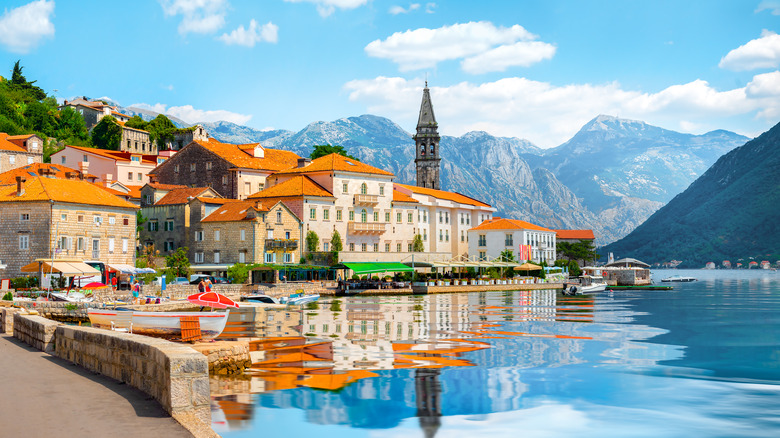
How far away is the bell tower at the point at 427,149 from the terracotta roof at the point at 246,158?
112 feet

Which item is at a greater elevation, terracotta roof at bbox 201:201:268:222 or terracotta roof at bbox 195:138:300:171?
terracotta roof at bbox 195:138:300:171

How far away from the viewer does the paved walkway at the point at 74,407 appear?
1009cm

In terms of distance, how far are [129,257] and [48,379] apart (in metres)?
53.9

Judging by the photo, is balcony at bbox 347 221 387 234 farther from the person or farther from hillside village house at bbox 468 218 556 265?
the person

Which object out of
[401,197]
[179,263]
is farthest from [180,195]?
[401,197]

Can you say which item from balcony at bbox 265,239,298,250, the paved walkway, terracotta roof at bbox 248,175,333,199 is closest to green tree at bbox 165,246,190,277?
balcony at bbox 265,239,298,250

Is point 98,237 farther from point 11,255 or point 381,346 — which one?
point 381,346

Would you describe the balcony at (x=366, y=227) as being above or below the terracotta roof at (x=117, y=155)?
below

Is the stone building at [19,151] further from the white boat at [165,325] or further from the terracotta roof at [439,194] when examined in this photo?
the white boat at [165,325]

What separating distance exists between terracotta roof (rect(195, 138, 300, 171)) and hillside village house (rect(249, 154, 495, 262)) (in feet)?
9.78

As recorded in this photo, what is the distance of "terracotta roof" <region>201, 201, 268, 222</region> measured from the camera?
241ft

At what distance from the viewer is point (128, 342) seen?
13.0 m

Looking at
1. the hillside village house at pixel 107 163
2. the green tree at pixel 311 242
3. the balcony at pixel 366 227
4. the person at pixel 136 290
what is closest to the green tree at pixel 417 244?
the balcony at pixel 366 227

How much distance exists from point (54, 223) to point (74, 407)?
52.0m
